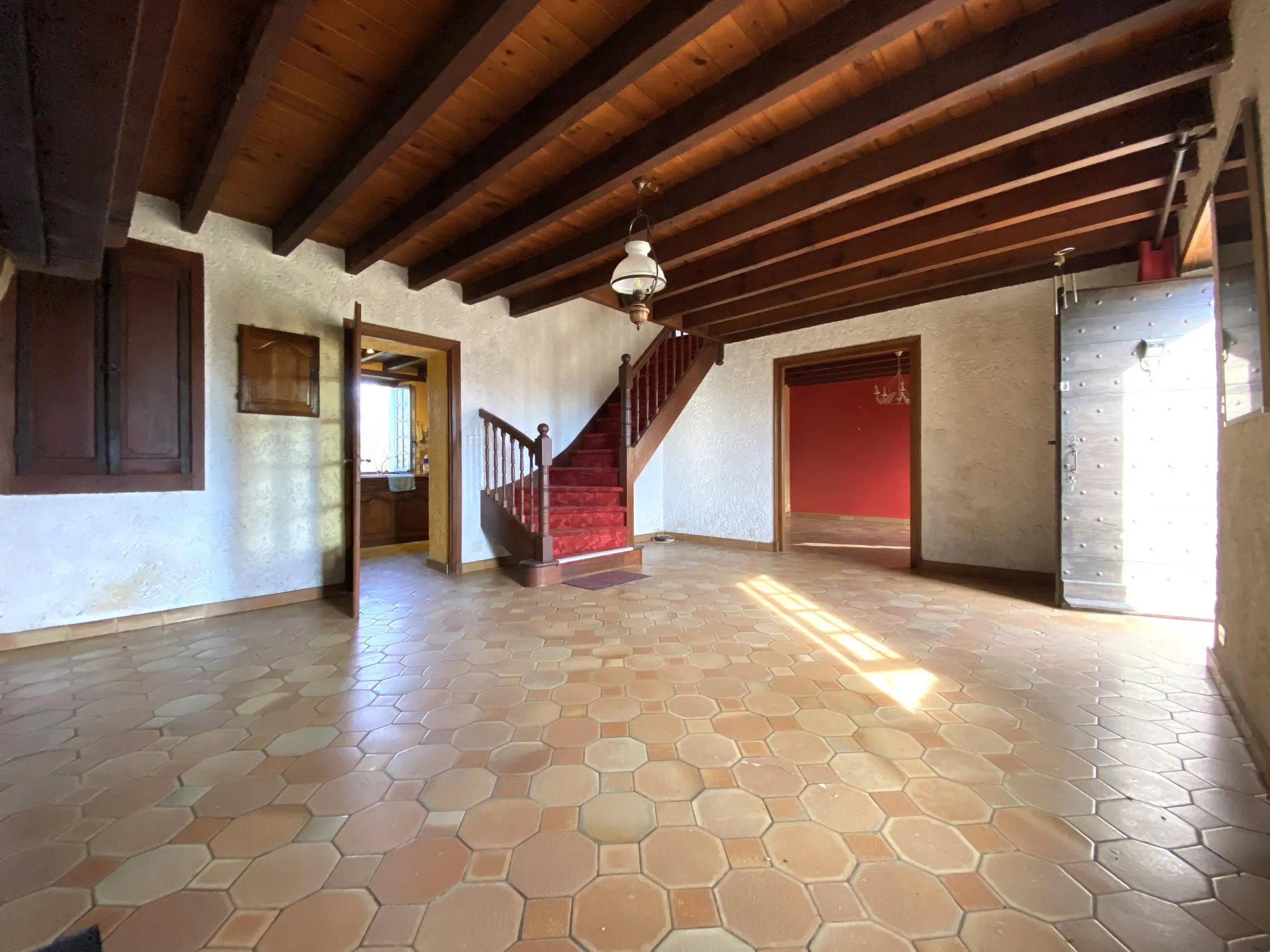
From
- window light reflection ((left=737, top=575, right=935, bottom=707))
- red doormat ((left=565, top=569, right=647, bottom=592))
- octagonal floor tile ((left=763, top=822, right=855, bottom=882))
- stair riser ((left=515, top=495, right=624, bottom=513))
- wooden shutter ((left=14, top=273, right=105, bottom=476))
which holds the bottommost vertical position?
octagonal floor tile ((left=763, top=822, right=855, bottom=882))

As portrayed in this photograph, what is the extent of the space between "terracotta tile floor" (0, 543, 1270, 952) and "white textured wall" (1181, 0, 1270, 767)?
0.23 m

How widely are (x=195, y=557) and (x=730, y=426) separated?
5299 millimetres

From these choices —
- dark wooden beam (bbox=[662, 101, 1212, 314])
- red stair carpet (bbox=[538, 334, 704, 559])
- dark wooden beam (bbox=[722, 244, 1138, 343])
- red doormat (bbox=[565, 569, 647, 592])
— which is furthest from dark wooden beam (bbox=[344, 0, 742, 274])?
dark wooden beam (bbox=[722, 244, 1138, 343])

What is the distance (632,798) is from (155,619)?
3.55 m

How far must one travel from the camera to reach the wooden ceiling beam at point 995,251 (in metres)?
3.24

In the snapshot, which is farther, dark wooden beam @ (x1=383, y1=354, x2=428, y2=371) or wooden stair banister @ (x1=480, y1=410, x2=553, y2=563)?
dark wooden beam @ (x1=383, y1=354, x2=428, y2=371)

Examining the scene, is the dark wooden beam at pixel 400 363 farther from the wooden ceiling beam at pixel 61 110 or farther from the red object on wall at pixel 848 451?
the red object on wall at pixel 848 451

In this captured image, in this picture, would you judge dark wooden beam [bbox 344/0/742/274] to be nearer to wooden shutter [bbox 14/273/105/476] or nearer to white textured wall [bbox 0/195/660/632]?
white textured wall [bbox 0/195/660/632]

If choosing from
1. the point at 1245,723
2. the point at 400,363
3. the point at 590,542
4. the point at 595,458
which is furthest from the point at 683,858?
the point at 400,363

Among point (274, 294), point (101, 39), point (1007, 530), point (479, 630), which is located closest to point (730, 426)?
point (1007, 530)

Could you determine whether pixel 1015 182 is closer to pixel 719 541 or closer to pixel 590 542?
pixel 590 542

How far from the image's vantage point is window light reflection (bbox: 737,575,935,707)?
2.23m

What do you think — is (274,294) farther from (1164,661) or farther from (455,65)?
(1164,661)

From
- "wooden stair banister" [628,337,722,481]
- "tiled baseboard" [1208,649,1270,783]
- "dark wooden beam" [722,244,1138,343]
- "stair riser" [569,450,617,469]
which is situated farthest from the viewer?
"stair riser" [569,450,617,469]
